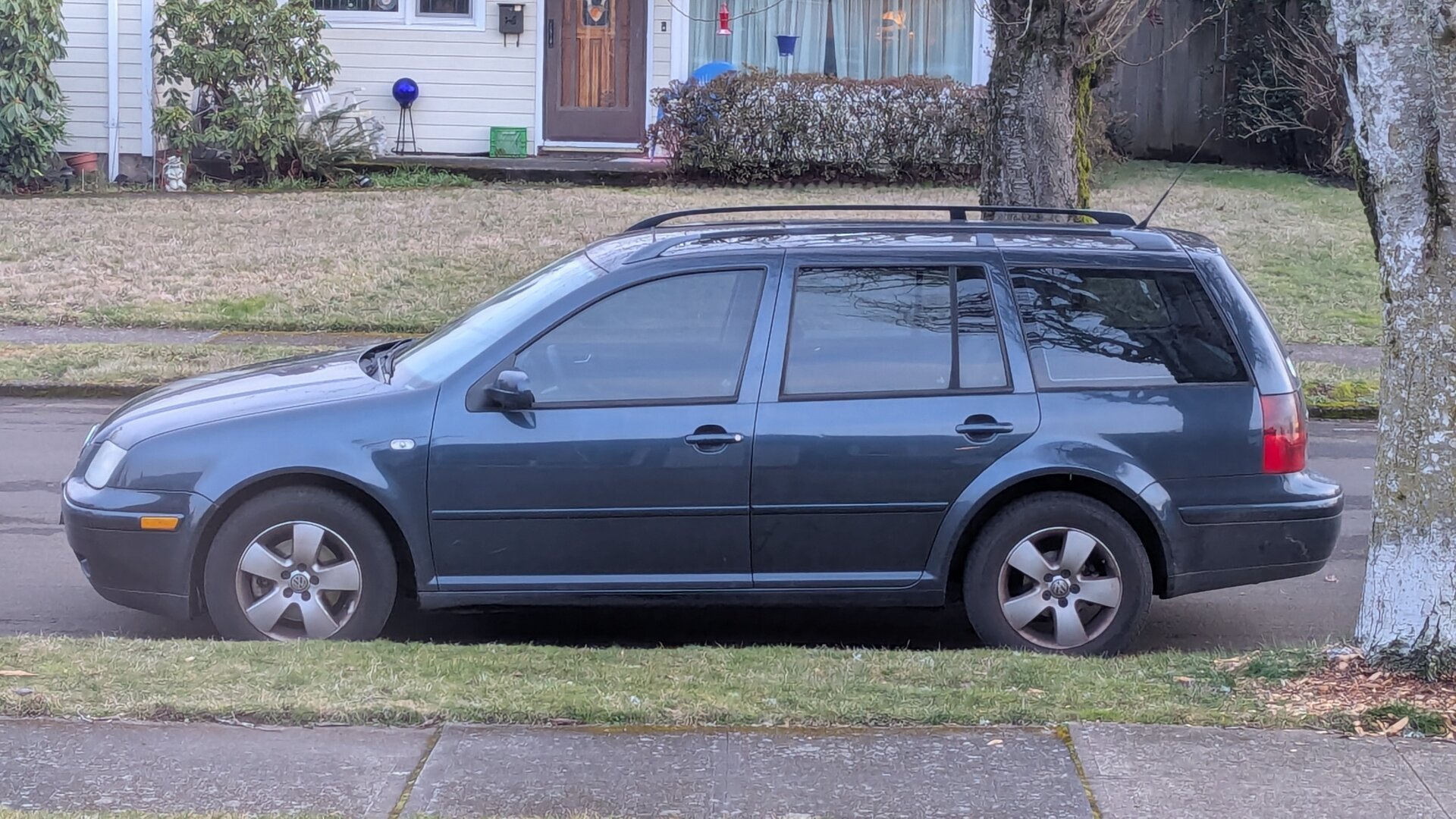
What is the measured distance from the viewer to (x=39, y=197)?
54.2 ft

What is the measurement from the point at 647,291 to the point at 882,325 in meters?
0.87

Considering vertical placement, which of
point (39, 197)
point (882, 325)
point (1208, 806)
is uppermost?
point (39, 197)

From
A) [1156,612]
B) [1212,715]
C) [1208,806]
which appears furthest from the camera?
[1156,612]

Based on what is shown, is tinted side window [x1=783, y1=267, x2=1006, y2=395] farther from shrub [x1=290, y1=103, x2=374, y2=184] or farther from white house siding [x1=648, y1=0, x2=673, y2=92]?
white house siding [x1=648, y1=0, x2=673, y2=92]

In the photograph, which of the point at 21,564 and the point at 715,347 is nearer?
the point at 715,347

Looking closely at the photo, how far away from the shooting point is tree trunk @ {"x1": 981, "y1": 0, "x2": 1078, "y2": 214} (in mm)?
9664

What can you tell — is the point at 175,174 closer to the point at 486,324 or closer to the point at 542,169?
the point at 542,169

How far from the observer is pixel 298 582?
547 centimetres

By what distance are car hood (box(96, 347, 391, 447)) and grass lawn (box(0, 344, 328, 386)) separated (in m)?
4.41

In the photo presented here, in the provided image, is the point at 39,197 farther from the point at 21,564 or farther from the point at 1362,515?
the point at 1362,515

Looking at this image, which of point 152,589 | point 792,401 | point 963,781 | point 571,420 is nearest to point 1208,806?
point 963,781

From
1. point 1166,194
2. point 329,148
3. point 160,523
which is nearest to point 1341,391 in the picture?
point 1166,194

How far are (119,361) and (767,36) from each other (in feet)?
34.9

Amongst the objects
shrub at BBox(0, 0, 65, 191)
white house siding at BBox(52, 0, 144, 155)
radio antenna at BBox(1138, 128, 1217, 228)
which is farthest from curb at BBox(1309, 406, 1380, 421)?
white house siding at BBox(52, 0, 144, 155)
